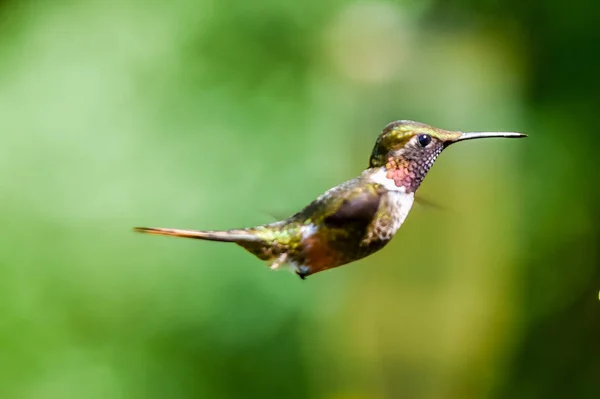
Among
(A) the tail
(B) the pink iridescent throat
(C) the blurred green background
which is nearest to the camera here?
(A) the tail

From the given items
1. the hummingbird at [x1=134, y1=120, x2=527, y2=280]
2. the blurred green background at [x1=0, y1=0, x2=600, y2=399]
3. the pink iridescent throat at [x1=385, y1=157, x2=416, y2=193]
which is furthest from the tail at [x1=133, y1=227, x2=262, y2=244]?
the blurred green background at [x1=0, y1=0, x2=600, y2=399]

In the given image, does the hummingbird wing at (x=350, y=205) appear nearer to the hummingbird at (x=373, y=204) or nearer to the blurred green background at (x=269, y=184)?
the hummingbird at (x=373, y=204)

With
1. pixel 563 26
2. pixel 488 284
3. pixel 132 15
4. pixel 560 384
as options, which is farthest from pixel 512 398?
pixel 132 15

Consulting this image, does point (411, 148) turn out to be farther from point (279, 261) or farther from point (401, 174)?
point (279, 261)

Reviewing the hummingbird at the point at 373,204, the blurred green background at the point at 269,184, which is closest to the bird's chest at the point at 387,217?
the hummingbird at the point at 373,204

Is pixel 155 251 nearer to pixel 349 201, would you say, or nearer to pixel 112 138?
pixel 112 138

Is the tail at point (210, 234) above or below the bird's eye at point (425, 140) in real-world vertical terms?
below

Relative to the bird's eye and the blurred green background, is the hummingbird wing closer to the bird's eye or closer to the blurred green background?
the bird's eye

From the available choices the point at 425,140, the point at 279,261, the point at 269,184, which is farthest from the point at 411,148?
the point at 269,184
